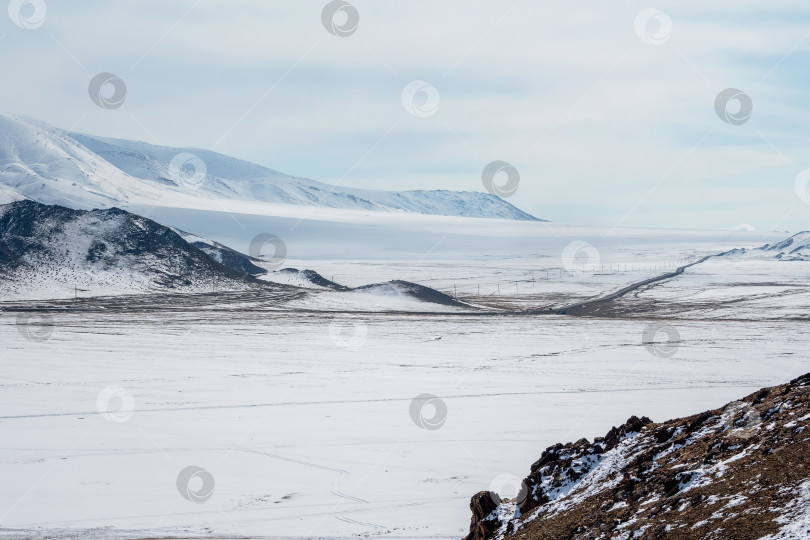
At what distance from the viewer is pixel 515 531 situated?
1124 cm

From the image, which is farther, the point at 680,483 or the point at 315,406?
the point at 315,406

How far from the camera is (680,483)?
9.62 m

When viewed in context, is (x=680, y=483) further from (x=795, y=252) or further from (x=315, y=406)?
(x=795, y=252)

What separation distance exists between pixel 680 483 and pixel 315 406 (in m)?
22.0

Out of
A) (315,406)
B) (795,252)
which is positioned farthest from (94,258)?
(795,252)

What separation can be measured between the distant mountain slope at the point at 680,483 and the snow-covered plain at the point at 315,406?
4.94m

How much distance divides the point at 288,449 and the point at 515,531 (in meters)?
13.4

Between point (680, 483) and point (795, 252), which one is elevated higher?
point (795, 252)

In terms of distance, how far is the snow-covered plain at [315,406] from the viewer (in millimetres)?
18203

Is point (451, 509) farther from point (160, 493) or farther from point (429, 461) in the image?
point (160, 493)

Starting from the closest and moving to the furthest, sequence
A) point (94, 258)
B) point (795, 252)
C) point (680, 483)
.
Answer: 1. point (680, 483)
2. point (94, 258)
3. point (795, 252)

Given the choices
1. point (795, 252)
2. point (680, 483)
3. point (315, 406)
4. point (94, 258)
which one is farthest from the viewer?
point (795, 252)

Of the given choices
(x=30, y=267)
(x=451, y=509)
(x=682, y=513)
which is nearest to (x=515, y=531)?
(x=682, y=513)

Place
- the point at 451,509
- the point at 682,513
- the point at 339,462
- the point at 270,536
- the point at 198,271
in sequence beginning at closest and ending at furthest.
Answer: the point at 682,513 < the point at 270,536 < the point at 451,509 < the point at 339,462 < the point at 198,271
